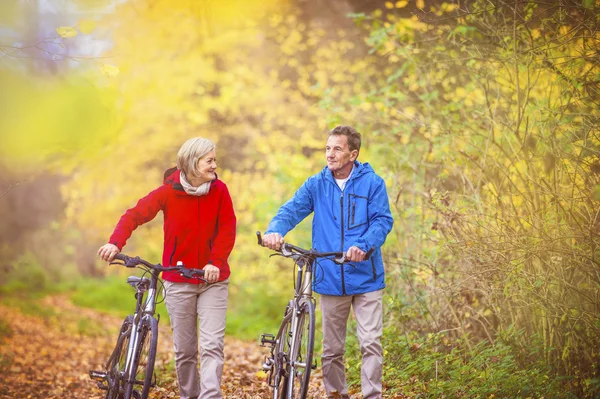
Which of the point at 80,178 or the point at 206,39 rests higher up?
the point at 206,39

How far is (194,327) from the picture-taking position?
5.34 m

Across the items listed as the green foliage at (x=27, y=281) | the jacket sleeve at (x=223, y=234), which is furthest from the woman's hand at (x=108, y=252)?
the green foliage at (x=27, y=281)

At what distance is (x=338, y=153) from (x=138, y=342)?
6.50ft

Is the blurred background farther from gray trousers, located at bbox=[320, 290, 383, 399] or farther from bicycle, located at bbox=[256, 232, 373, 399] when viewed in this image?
bicycle, located at bbox=[256, 232, 373, 399]

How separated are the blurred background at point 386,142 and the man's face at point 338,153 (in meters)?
1.24

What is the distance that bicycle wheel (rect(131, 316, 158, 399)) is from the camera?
4688 millimetres

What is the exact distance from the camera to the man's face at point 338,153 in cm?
520

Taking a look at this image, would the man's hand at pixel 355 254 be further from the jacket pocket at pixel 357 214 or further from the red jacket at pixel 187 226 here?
the red jacket at pixel 187 226

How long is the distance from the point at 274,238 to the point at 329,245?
46 cm

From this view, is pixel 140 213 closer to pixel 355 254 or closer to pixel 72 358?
pixel 355 254

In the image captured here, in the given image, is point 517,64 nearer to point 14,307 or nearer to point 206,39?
point 206,39

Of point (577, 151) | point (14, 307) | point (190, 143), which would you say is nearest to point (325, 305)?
point (190, 143)

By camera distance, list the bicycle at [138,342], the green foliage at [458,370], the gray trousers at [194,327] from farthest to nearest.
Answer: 1. the green foliage at [458,370]
2. the gray trousers at [194,327]
3. the bicycle at [138,342]

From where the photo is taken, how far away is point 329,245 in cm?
516
